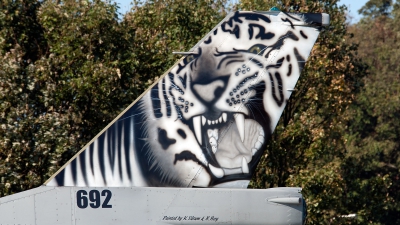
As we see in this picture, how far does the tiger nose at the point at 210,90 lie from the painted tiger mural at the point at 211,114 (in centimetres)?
1

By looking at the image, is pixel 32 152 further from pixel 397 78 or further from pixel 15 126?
pixel 397 78

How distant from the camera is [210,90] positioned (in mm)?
10578

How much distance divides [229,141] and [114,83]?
27.3ft

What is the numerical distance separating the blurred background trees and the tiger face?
6.19 m

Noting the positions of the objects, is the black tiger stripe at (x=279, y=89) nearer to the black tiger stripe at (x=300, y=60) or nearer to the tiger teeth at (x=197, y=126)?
the black tiger stripe at (x=300, y=60)

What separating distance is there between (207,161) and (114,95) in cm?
849

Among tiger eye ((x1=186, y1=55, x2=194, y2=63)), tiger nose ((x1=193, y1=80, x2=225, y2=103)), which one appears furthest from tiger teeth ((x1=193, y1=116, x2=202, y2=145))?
tiger eye ((x1=186, y1=55, x2=194, y2=63))

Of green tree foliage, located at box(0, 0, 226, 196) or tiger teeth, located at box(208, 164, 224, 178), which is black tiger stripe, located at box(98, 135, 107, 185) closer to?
Result: tiger teeth, located at box(208, 164, 224, 178)

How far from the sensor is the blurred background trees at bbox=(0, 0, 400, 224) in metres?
16.2

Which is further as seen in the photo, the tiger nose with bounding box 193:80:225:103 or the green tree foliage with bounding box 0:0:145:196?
the green tree foliage with bounding box 0:0:145:196

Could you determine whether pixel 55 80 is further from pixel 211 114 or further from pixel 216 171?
pixel 216 171

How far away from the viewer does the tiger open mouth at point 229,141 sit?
34.2ft

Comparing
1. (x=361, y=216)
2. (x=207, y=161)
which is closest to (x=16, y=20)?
(x=207, y=161)

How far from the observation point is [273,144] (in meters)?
22.9
